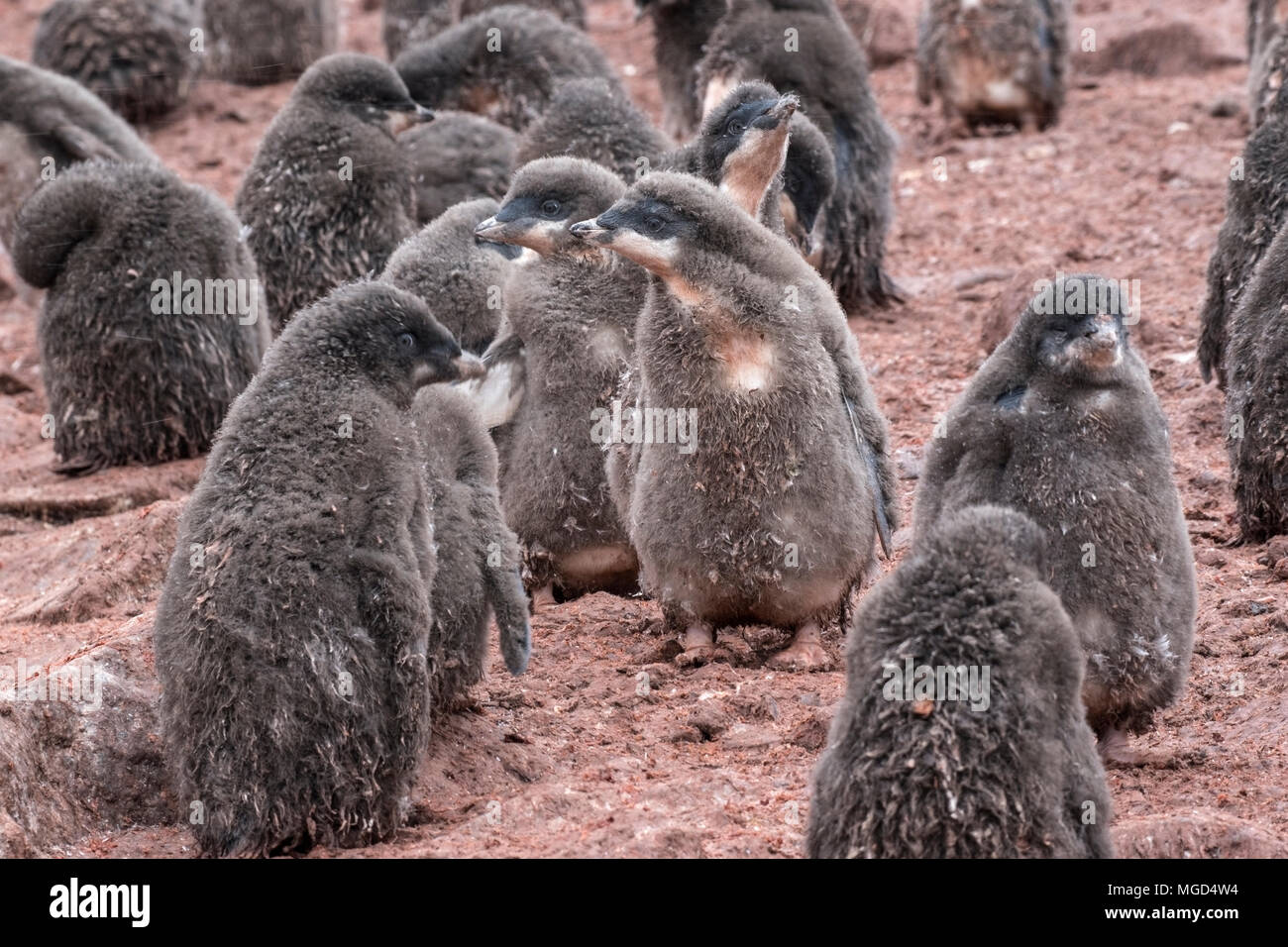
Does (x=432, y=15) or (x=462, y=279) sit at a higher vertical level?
(x=432, y=15)

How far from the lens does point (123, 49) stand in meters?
15.5

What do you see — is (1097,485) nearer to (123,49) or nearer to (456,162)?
(456,162)

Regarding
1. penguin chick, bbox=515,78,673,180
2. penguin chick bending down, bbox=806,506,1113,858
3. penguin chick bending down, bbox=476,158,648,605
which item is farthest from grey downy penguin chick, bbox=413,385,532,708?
penguin chick, bbox=515,78,673,180

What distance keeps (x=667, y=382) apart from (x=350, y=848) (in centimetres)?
193

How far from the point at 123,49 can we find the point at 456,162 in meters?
6.22

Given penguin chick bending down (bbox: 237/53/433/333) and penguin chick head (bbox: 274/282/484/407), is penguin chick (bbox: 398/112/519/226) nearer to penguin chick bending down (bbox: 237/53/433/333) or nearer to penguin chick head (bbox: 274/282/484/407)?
penguin chick bending down (bbox: 237/53/433/333)

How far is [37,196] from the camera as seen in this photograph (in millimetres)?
9352

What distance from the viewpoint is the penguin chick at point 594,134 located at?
897cm

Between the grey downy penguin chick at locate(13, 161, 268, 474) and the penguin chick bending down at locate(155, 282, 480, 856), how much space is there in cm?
410

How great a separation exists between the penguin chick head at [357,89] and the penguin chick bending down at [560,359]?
9.17ft

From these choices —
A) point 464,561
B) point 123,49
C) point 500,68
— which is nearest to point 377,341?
point 464,561

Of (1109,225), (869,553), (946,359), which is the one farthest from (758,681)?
(1109,225)

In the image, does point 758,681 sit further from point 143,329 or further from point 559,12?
point 559,12

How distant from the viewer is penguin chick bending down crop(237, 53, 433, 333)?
31.7 feet
